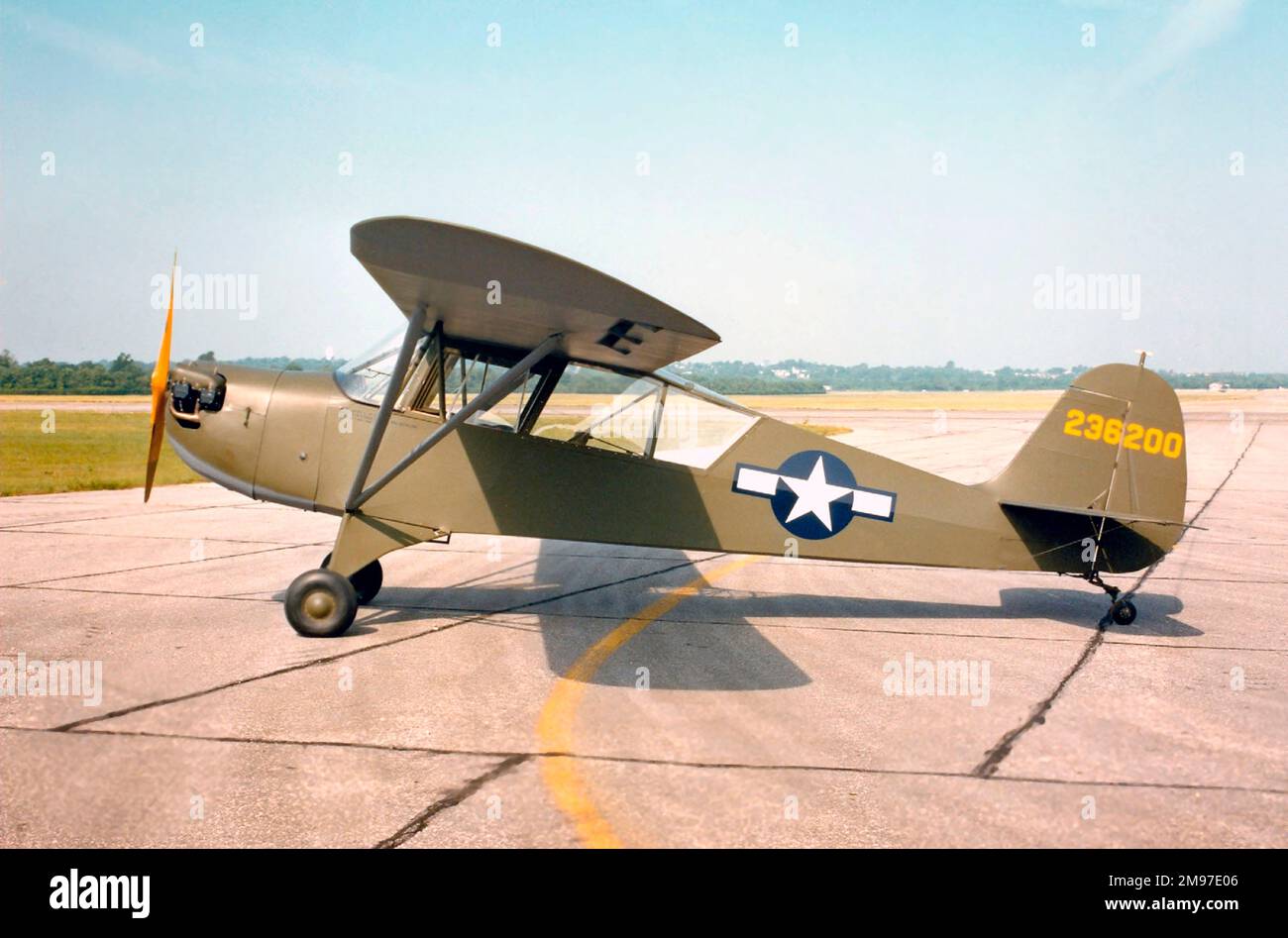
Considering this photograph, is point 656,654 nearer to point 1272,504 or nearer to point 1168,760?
point 1168,760

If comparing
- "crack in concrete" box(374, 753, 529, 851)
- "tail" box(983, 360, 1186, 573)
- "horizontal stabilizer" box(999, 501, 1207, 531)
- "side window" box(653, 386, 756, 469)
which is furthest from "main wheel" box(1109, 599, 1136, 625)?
"crack in concrete" box(374, 753, 529, 851)

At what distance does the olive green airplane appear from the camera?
721 centimetres

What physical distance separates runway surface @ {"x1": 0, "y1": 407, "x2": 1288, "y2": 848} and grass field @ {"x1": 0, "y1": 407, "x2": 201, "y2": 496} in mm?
8108

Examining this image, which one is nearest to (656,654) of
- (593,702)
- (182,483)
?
(593,702)

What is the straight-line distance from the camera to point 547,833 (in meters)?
3.75

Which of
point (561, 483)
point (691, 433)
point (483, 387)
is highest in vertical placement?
point (483, 387)

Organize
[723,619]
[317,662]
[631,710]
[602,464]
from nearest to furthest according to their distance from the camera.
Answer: [631,710] < [317,662] < [602,464] < [723,619]

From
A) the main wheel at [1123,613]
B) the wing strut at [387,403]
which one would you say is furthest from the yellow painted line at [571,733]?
the main wheel at [1123,613]

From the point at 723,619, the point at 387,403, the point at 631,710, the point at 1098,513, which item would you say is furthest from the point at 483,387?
the point at 1098,513

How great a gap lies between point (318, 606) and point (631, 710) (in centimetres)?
273

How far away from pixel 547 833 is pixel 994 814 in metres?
1.94

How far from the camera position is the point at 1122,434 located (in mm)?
8180

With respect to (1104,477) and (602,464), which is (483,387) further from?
(1104,477)
